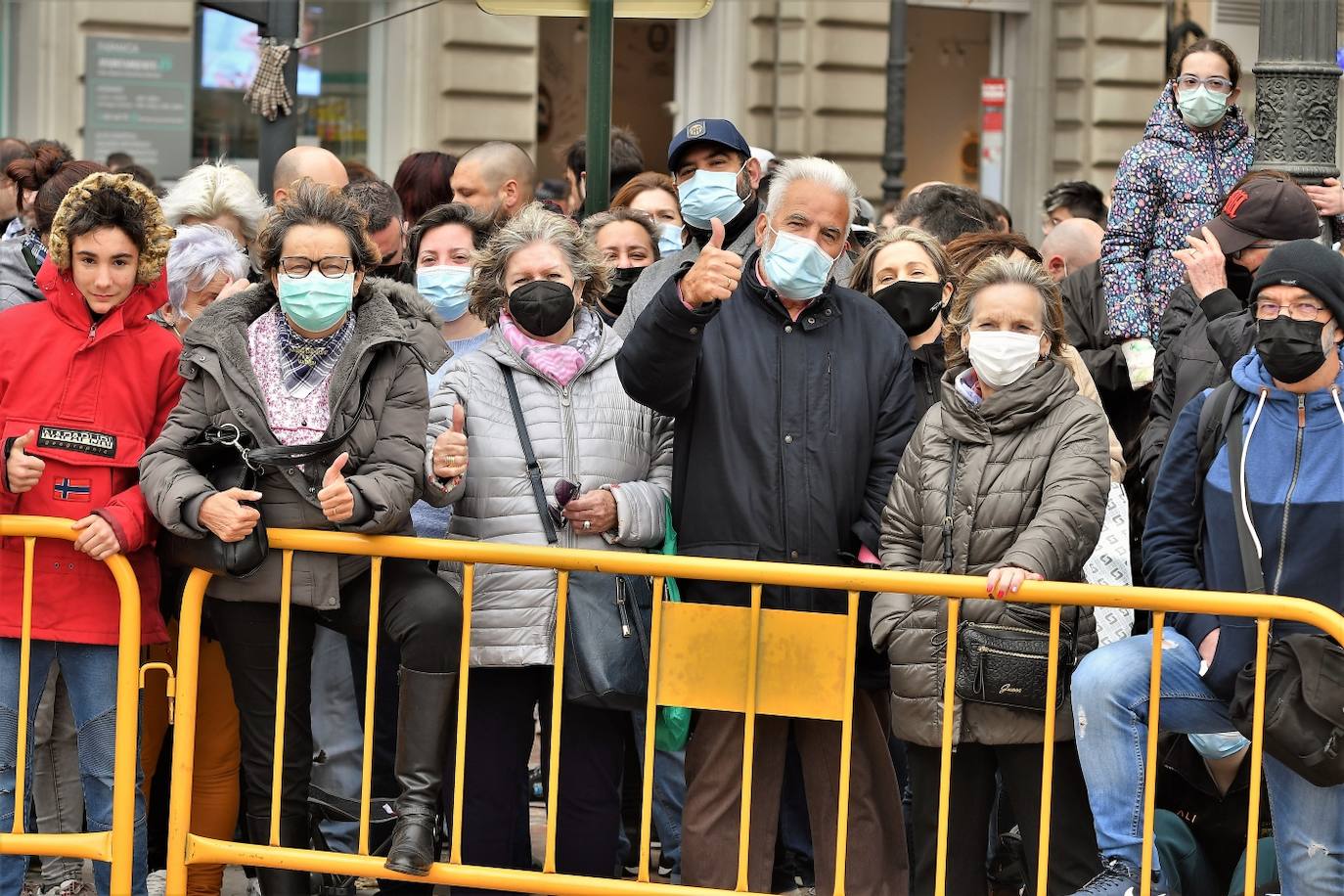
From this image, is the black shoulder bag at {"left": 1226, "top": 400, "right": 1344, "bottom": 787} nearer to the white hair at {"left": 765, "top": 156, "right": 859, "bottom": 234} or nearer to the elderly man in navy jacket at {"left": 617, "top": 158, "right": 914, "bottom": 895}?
the elderly man in navy jacket at {"left": 617, "top": 158, "right": 914, "bottom": 895}

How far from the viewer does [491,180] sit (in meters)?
7.57

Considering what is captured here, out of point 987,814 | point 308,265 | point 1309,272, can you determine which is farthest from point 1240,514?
point 308,265

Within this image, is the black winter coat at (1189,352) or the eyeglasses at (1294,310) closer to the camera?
the eyeglasses at (1294,310)

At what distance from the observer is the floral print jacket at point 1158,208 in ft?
22.7

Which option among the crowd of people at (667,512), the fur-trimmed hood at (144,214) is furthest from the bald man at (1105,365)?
the fur-trimmed hood at (144,214)

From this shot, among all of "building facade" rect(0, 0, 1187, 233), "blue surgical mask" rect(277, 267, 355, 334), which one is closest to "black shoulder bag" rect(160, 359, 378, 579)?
"blue surgical mask" rect(277, 267, 355, 334)

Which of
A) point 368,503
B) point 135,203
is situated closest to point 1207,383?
point 368,503

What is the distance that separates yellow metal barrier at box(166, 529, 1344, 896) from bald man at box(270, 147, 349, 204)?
2438 mm

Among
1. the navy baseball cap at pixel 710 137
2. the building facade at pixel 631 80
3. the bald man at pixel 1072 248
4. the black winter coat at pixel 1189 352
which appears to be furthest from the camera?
the building facade at pixel 631 80

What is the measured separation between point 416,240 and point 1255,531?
303 centimetres

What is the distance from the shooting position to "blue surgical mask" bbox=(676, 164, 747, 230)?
6137 mm

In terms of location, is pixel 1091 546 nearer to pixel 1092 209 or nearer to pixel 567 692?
pixel 567 692

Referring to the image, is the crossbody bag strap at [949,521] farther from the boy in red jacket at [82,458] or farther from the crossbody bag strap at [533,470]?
the boy in red jacket at [82,458]

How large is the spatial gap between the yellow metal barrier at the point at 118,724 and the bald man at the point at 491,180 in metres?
2.90
